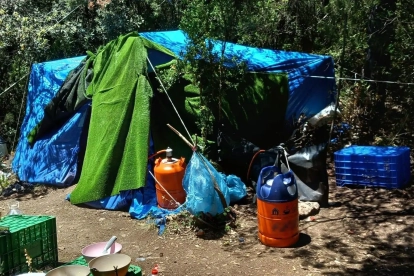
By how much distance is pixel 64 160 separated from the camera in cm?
832

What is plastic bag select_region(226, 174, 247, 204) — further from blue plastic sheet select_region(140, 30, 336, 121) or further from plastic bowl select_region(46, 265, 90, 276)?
plastic bowl select_region(46, 265, 90, 276)

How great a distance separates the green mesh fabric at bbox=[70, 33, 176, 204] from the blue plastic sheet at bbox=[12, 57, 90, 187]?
744 millimetres

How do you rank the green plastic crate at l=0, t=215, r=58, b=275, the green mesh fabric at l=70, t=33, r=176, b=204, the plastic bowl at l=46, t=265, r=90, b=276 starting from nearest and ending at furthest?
the plastic bowl at l=46, t=265, r=90, b=276 → the green plastic crate at l=0, t=215, r=58, b=275 → the green mesh fabric at l=70, t=33, r=176, b=204

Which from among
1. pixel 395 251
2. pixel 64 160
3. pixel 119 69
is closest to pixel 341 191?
pixel 395 251

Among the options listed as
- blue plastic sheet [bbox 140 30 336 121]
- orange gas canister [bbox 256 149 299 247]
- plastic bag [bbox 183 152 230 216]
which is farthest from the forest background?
orange gas canister [bbox 256 149 299 247]

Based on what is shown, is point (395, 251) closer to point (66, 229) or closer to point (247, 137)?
point (247, 137)

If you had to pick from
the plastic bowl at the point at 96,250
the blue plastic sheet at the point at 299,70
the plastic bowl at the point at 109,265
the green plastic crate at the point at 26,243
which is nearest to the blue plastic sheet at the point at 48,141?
the blue plastic sheet at the point at 299,70

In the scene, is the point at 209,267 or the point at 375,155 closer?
the point at 209,267

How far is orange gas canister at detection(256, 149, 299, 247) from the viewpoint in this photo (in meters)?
5.43

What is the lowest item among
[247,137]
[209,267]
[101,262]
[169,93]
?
[209,267]

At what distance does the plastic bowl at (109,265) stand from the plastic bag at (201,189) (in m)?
2.01

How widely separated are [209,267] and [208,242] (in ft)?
2.07

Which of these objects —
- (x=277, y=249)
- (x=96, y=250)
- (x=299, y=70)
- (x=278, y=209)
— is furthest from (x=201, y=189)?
(x=299, y=70)

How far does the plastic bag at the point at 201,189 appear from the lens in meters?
5.99
